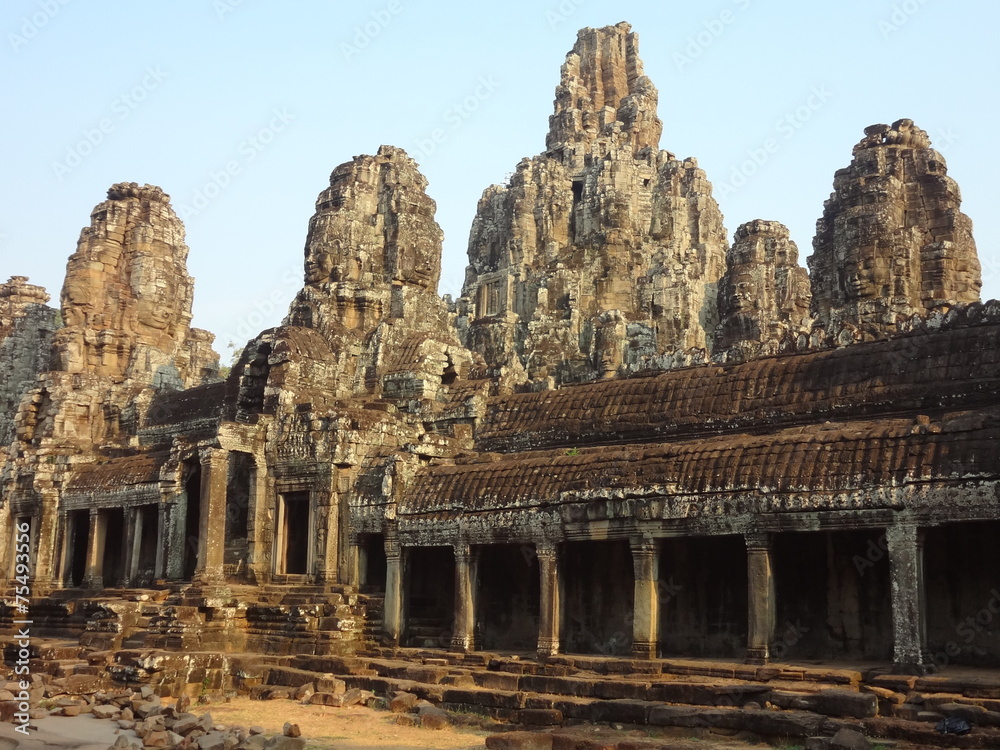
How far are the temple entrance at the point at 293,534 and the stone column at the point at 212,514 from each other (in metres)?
1.19

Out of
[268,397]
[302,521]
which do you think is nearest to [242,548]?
[302,521]

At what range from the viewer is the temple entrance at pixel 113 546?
2677cm

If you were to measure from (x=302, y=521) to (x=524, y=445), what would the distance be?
5.25 metres

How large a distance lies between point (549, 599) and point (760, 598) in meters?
3.77

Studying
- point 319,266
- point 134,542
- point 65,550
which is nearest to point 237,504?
point 134,542

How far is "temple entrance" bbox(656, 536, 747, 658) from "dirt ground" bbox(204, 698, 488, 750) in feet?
17.2

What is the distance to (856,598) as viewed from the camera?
16109 millimetres

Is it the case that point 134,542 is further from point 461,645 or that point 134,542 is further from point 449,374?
point 461,645

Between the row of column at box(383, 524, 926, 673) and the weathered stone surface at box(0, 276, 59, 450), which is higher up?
the weathered stone surface at box(0, 276, 59, 450)

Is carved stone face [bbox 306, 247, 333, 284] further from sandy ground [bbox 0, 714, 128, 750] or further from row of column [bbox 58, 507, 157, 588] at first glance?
sandy ground [bbox 0, 714, 128, 750]

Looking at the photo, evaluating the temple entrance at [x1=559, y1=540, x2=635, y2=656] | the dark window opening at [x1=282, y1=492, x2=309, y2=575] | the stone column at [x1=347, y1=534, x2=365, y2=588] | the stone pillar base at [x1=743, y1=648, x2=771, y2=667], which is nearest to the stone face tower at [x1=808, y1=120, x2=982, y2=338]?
the temple entrance at [x1=559, y1=540, x2=635, y2=656]

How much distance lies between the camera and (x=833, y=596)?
16.3 meters

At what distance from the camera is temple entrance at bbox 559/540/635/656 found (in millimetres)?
18594

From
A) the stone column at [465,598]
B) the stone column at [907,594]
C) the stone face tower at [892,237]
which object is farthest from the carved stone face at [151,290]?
the stone column at [907,594]
